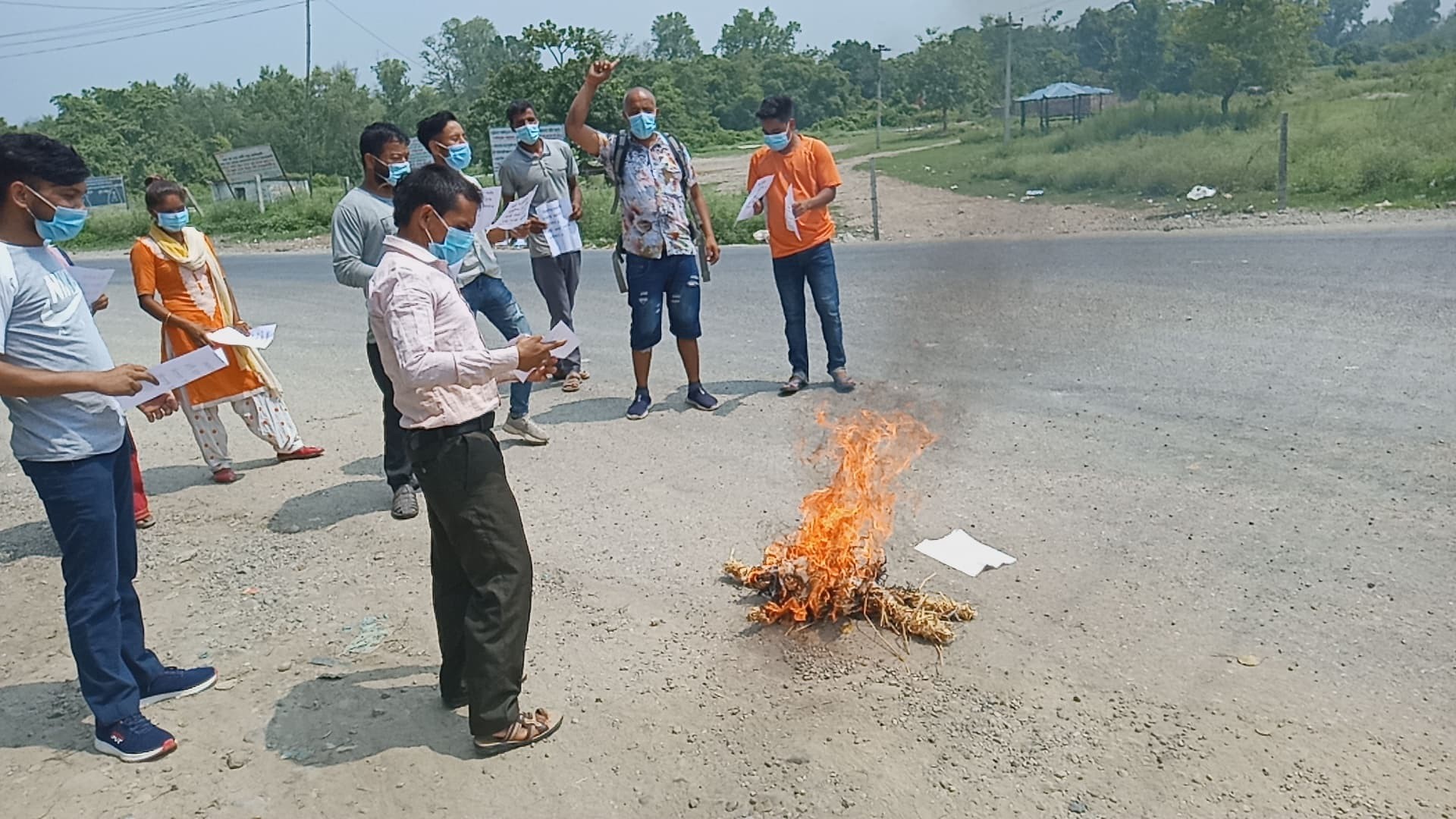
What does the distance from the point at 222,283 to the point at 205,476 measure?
125 cm

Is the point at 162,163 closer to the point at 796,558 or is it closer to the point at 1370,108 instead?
the point at 1370,108

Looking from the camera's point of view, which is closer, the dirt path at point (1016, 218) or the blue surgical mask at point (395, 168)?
the blue surgical mask at point (395, 168)

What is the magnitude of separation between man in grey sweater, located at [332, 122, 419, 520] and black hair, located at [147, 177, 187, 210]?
42.1 inches

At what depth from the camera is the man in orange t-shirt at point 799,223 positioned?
24.4 ft

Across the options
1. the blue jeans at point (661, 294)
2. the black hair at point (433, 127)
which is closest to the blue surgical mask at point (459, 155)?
the black hair at point (433, 127)

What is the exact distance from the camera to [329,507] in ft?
19.9

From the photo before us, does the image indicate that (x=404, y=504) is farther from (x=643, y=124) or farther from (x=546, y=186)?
(x=546, y=186)

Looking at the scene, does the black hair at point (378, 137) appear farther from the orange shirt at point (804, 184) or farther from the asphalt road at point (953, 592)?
the orange shirt at point (804, 184)

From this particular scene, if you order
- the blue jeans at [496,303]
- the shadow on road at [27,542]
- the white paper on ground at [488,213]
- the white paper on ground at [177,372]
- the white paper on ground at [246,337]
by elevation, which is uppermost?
the white paper on ground at [488,213]

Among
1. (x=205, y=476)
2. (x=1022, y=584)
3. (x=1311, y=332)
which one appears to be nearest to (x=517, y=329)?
(x=205, y=476)

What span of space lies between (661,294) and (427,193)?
3.87m

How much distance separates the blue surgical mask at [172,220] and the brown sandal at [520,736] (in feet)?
12.8

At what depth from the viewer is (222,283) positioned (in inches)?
255

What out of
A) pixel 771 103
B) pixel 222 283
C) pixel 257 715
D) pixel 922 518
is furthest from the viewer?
pixel 771 103
